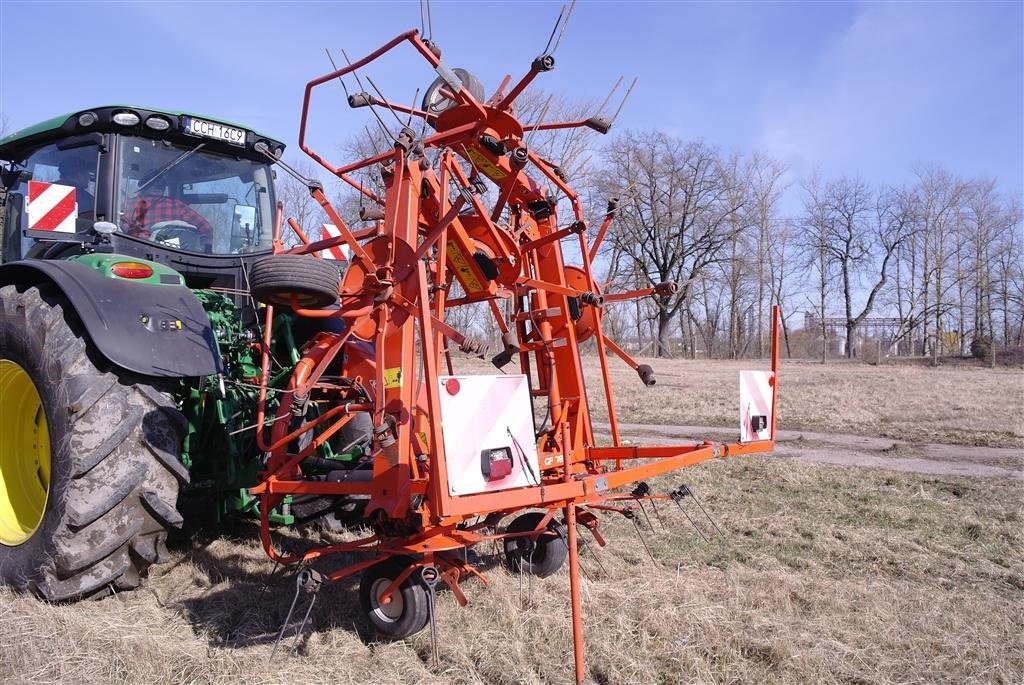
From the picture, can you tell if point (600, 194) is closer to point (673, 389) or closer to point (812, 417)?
point (673, 389)

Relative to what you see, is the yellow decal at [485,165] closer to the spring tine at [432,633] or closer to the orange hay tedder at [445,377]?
the orange hay tedder at [445,377]

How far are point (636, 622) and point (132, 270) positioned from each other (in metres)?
3.04

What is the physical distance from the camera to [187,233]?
491cm

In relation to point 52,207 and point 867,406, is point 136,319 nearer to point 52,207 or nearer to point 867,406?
point 52,207

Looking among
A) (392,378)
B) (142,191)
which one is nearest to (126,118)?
(142,191)

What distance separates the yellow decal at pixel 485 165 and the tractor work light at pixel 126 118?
2.14 metres

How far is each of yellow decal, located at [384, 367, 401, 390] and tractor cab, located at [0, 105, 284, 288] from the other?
1543mm

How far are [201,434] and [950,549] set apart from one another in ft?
14.3

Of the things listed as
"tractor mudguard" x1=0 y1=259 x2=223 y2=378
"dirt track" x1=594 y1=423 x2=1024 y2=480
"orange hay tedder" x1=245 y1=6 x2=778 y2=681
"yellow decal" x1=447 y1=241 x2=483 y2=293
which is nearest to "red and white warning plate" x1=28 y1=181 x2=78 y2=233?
"tractor mudguard" x1=0 y1=259 x2=223 y2=378

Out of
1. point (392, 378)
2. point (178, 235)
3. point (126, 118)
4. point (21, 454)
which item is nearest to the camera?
point (392, 378)

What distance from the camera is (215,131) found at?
495 centimetres

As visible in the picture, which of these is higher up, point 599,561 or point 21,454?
point 21,454

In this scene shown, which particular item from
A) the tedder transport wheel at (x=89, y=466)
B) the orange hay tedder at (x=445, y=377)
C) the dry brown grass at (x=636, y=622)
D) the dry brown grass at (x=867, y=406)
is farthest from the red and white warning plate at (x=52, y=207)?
the dry brown grass at (x=867, y=406)

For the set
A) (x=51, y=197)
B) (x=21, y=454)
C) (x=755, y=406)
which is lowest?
(x=21, y=454)
